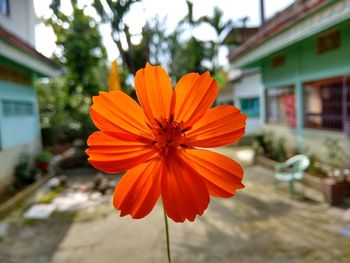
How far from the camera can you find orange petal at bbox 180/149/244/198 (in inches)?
10.1

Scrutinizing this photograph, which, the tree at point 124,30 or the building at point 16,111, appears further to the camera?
the building at point 16,111

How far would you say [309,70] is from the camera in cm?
569

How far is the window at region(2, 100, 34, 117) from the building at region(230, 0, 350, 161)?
174 inches

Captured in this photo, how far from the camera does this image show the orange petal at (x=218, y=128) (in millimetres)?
270

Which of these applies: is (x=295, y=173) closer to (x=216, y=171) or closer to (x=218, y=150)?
(x=218, y=150)

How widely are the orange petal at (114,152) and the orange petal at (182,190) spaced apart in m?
0.02

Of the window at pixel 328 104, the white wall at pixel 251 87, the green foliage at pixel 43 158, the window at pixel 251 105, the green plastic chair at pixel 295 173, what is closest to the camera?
the green plastic chair at pixel 295 173

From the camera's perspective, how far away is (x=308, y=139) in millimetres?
5859

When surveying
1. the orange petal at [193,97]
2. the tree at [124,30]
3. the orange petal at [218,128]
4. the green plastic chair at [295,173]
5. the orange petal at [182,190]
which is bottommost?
the green plastic chair at [295,173]

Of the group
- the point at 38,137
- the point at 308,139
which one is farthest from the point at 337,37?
the point at 38,137

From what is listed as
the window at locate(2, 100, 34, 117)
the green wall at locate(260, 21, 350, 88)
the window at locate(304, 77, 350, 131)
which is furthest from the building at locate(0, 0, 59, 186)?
the window at locate(304, 77, 350, 131)

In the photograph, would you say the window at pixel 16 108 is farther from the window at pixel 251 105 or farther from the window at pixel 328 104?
the window at pixel 251 105

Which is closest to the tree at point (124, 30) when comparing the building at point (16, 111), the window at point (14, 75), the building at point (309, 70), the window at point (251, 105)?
the building at point (309, 70)

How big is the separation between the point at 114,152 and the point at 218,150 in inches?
136
